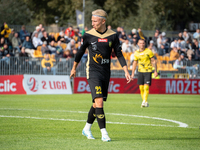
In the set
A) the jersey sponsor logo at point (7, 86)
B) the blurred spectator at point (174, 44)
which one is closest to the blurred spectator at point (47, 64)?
the jersey sponsor logo at point (7, 86)

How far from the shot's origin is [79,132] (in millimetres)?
7453

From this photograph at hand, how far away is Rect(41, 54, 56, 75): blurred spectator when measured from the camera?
22.6 metres

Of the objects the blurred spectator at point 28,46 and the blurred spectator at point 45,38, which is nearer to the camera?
the blurred spectator at point 28,46

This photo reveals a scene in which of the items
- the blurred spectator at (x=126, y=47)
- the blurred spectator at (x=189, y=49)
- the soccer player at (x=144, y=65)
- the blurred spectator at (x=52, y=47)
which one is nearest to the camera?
the soccer player at (x=144, y=65)

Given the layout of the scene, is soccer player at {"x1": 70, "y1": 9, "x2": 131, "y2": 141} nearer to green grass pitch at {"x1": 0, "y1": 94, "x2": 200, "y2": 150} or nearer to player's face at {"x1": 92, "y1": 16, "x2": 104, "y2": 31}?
player's face at {"x1": 92, "y1": 16, "x2": 104, "y2": 31}

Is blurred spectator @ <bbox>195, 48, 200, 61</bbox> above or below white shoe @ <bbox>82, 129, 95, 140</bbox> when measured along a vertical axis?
above

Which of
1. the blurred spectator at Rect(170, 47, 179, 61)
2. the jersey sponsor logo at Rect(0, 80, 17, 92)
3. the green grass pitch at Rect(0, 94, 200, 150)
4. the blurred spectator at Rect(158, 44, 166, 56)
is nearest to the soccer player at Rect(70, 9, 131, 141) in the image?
the green grass pitch at Rect(0, 94, 200, 150)

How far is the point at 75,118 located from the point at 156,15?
42015mm

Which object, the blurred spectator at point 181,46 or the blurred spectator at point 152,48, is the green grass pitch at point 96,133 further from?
the blurred spectator at point 181,46

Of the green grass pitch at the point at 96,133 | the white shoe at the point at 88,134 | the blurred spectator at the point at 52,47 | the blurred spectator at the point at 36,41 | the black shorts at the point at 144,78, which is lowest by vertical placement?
the green grass pitch at the point at 96,133

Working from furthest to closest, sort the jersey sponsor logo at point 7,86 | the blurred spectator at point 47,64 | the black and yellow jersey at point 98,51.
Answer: the blurred spectator at point 47,64 < the jersey sponsor logo at point 7,86 < the black and yellow jersey at point 98,51

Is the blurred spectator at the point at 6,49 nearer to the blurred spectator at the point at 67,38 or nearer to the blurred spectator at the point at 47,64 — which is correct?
the blurred spectator at the point at 47,64

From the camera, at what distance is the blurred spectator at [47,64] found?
74.1 ft

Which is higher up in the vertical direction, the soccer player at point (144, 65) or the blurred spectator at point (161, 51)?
the blurred spectator at point (161, 51)
